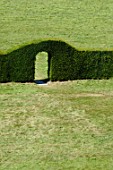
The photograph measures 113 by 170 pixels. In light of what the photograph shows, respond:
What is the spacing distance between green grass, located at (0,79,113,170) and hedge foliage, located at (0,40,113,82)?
0.63 metres

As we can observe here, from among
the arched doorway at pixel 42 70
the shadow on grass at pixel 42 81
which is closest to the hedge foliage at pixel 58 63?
the shadow on grass at pixel 42 81

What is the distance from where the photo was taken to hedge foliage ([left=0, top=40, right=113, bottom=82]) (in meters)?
23.9

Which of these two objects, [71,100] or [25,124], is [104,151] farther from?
[71,100]

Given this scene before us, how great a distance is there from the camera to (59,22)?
131 ft

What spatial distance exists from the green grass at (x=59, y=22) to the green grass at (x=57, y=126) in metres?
12.4

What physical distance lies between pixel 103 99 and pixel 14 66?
549cm

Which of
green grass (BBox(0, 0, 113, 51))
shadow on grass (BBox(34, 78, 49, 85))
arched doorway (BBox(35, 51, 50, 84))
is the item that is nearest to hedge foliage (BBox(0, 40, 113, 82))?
shadow on grass (BBox(34, 78, 49, 85))

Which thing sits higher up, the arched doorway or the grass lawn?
the grass lawn

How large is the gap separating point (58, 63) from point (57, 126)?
298 inches

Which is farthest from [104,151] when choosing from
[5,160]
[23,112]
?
[23,112]

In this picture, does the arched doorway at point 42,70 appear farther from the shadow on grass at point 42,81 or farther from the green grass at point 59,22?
the green grass at point 59,22

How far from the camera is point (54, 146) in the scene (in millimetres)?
15969

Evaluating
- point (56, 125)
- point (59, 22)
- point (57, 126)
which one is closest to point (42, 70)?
point (56, 125)

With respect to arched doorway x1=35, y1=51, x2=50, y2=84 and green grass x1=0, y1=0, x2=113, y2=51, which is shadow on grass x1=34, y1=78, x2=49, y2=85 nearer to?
arched doorway x1=35, y1=51, x2=50, y2=84
